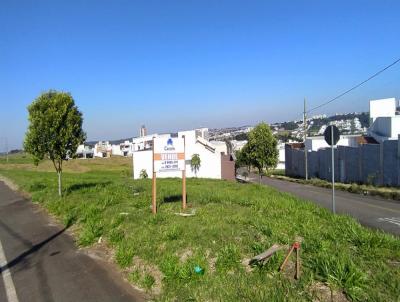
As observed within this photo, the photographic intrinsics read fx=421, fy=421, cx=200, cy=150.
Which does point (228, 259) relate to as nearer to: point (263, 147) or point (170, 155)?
point (170, 155)

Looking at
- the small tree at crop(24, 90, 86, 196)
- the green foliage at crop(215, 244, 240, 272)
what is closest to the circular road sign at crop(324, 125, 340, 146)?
the green foliage at crop(215, 244, 240, 272)

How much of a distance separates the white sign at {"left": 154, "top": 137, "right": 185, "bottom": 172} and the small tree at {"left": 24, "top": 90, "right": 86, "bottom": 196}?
728 centimetres

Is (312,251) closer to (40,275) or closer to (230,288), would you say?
(230,288)

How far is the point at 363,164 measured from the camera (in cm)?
3747

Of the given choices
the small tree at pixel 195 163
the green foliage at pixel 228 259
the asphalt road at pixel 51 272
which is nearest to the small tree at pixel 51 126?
the asphalt road at pixel 51 272

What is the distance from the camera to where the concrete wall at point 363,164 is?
32.0m

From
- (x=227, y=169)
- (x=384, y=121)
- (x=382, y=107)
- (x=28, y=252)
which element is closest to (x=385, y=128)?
(x=384, y=121)

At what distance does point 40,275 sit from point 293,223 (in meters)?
5.15

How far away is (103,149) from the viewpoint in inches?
6673

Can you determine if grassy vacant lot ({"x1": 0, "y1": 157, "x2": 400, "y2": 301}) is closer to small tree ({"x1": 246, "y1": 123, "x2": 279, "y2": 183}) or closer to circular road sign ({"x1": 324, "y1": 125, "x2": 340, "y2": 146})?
circular road sign ({"x1": 324, "y1": 125, "x2": 340, "y2": 146})

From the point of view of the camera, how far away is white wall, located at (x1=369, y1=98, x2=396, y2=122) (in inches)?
2537

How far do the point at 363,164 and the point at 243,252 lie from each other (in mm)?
33333

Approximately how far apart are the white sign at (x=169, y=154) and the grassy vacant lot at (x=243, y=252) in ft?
4.01

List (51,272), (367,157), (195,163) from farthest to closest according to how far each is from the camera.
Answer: (195,163) < (367,157) < (51,272)
